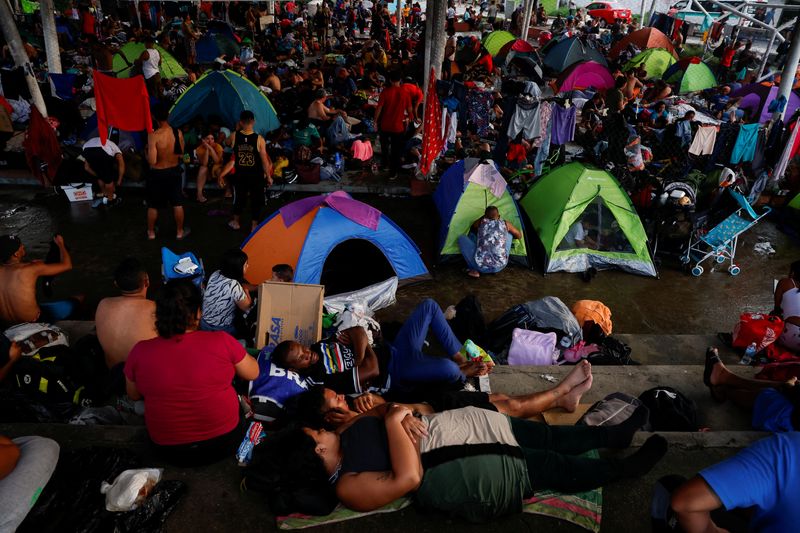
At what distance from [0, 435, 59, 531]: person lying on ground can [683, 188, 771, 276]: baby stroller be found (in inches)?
280

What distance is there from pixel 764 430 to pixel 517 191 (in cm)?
548

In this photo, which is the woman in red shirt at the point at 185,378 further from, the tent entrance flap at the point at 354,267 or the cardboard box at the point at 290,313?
the tent entrance flap at the point at 354,267

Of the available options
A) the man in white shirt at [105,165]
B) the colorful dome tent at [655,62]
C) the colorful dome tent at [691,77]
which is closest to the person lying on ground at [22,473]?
the man in white shirt at [105,165]

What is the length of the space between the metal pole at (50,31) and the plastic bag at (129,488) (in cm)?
911

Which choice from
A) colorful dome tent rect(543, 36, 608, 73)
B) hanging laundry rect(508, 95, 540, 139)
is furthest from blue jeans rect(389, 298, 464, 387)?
colorful dome tent rect(543, 36, 608, 73)

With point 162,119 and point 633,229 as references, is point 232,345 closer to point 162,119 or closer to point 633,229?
point 162,119

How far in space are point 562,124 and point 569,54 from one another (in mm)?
8308

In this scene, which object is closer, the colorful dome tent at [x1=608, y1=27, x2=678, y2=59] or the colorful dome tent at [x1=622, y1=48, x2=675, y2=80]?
the colorful dome tent at [x1=622, y1=48, x2=675, y2=80]

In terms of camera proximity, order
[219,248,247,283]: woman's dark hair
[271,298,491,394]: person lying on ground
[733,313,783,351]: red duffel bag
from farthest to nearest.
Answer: [733,313,783,351]: red duffel bag, [219,248,247,283]: woman's dark hair, [271,298,491,394]: person lying on ground

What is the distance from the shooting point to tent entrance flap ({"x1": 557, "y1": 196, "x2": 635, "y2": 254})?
22.4ft

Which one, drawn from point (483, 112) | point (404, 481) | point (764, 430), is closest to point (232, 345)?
point (404, 481)

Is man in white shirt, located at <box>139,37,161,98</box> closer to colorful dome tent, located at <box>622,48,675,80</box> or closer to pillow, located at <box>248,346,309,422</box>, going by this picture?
pillow, located at <box>248,346,309,422</box>

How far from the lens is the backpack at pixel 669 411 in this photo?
3.77 metres

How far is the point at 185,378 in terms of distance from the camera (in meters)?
2.78
